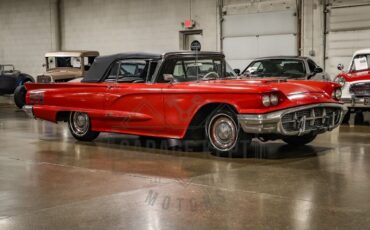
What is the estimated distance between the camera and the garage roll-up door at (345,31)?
1509cm

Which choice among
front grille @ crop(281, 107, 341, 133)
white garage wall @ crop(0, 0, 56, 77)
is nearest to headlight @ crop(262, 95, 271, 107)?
front grille @ crop(281, 107, 341, 133)

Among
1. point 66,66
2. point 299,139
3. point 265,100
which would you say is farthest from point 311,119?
point 66,66

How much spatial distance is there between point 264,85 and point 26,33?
773 inches

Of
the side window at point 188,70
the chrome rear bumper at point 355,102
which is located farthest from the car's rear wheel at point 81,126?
the chrome rear bumper at point 355,102

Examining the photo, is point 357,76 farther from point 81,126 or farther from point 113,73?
point 81,126

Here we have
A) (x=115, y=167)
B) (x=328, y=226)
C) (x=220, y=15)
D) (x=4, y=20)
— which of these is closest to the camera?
(x=328, y=226)

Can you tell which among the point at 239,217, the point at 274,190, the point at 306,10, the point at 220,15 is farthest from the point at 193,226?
the point at 220,15

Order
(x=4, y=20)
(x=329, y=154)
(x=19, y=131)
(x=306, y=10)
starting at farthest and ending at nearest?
(x=4, y=20) < (x=306, y=10) < (x=19, y=131) < (x=329, y=154)

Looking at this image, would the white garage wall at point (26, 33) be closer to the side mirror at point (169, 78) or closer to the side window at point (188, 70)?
the side window at point (188, 70)

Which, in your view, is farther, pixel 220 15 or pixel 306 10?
pixel 220 15

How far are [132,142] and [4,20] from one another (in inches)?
738

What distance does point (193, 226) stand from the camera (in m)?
4.31

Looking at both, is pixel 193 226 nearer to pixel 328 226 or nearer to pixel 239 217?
pixel 239 217

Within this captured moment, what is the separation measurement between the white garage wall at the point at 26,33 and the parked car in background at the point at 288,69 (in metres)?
13.2
